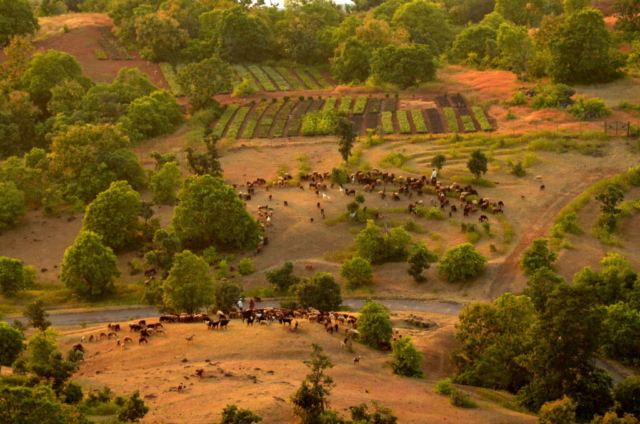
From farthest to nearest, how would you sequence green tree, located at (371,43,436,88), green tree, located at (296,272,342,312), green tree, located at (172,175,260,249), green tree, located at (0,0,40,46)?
green tree, located at (0,0,40,46) → green tree, located at (371,43,436,88) → green tree, located at (172,175,260,249) → green tree, located at (296,272,342,312)

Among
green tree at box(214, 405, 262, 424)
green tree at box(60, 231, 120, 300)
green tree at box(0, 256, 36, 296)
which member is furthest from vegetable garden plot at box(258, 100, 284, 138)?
green tree at box(214, 405, 262, 424)

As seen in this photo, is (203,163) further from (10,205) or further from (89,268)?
(89,268)

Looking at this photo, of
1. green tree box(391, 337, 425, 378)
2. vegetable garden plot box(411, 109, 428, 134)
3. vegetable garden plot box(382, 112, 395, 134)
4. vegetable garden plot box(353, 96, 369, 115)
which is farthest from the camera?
vegetable garden plot box(353, 96, 369, 115)

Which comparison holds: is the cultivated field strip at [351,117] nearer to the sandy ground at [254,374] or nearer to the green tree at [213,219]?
the green tree at [213,219]

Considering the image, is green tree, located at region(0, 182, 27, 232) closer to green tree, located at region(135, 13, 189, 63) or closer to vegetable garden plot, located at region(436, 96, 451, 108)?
vegetable garden plot, located at region(436, 96, 451, 108)

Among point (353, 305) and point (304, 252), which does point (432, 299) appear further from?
point (304, 252)

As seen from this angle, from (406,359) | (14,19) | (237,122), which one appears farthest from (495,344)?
(14,19)

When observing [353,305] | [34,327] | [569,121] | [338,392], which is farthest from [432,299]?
[569,121]

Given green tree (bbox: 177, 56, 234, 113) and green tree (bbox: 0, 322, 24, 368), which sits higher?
green tree (bbox: 177, 56, 234, 113)
